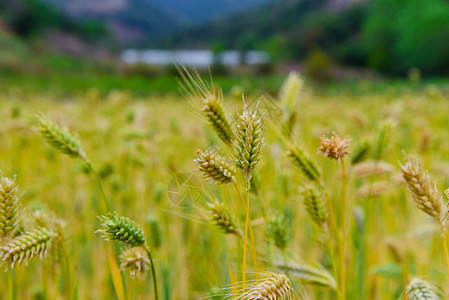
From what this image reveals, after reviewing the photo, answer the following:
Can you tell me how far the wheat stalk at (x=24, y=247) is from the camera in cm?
55

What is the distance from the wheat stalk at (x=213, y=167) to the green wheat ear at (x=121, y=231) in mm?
150

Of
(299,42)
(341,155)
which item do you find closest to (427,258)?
(341,155)

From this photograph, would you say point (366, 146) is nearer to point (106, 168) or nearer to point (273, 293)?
point (273, 293)

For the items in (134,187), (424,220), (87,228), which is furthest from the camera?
(134,187)

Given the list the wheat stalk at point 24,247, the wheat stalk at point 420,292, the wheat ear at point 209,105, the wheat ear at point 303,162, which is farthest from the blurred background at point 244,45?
the wheat stalk at point 420,292

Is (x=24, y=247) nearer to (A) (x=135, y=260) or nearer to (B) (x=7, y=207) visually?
(B) (x=7, y=207)

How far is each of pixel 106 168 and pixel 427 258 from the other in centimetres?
123

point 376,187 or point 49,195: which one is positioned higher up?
point 49,195

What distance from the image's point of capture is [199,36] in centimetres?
8625

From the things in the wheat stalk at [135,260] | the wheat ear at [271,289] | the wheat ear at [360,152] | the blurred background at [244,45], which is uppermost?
the blurred background at [244,45]

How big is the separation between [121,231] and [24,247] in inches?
5.9

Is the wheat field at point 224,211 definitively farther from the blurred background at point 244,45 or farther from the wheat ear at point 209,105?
the blurred background at point 244,45

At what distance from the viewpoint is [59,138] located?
0.79 m

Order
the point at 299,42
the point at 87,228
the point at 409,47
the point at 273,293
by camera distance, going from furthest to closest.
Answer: the point at 299,42, the point at 409,47, the point at 87,228, the point at 273,293
